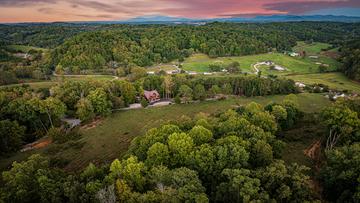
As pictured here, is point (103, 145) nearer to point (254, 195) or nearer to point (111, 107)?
point (111, 107)

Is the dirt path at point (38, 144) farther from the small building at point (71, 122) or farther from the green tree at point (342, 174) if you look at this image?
the green tree at point (342, 174)

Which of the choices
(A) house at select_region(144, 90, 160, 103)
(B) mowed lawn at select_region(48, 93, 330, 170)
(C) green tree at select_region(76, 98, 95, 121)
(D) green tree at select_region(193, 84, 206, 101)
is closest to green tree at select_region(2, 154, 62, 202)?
(B) mowed lawn at select_region(48, 93, 330, 170)

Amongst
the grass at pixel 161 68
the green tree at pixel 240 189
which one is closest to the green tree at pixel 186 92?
the green tree at pixel 240 189

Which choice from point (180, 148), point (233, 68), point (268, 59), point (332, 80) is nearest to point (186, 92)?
point (180, 148)

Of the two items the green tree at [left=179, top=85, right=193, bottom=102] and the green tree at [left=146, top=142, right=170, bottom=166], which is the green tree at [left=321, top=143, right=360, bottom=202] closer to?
the green tree at [left=146, top=142, right=170, bottom=166]

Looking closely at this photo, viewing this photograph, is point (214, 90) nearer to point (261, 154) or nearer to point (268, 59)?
point (261, 154)

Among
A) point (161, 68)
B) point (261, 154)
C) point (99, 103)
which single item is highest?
point (261, 154)
